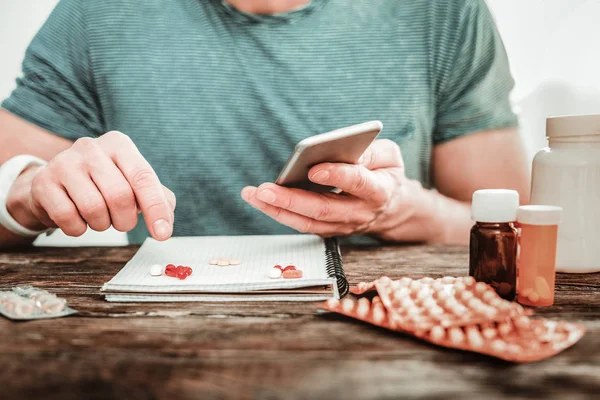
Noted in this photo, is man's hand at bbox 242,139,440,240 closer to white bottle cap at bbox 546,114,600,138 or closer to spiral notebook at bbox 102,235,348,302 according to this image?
spiral notebook at bbox 102,235,348,302

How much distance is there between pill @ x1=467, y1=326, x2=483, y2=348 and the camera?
0.45m

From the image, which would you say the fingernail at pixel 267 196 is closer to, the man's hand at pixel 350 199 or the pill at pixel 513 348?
the man's hand at pixel 350 199

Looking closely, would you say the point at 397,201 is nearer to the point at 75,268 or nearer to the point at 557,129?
the point at 557,129

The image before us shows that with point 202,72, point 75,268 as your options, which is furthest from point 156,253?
point 202,72

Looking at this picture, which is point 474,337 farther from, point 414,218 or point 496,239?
point 414,218

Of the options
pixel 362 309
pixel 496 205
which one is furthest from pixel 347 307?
pixel 496 205

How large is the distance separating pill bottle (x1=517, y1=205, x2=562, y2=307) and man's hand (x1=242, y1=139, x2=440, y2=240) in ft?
0.90

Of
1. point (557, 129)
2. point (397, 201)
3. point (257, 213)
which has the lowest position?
point (257, 213)

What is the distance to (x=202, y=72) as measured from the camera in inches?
49.4

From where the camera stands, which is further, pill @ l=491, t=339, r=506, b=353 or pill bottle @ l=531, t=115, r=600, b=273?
pill bottle @ l=531, t=115, r=600, b=273

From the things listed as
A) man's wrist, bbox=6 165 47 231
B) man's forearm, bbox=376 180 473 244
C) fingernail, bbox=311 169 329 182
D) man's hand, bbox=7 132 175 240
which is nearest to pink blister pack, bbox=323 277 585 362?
fingernail, bbox=311 169 329 182

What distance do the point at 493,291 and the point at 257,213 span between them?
31.2 inches

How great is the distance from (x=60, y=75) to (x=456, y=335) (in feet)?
4.00

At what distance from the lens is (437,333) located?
0.46 meters
